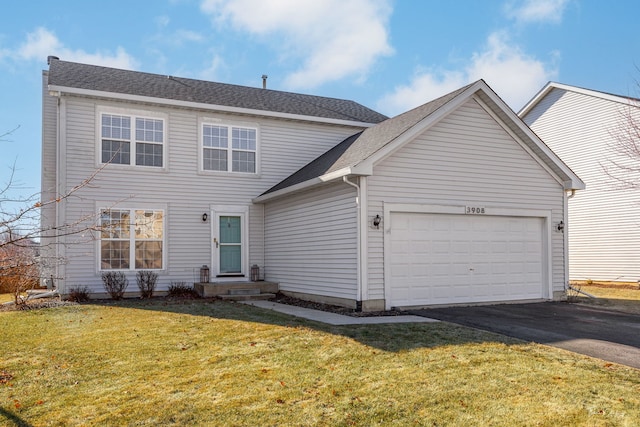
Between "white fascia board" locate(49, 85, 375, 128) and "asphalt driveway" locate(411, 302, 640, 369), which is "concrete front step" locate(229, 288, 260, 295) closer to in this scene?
"asphalt driveway" locate(411, 302, 640, 369)

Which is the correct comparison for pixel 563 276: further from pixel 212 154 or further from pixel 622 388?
pixel 212 154

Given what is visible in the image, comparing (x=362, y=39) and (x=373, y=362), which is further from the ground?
(x=362, y=39)

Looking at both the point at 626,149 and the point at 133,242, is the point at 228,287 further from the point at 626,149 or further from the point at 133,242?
the point at 626,149

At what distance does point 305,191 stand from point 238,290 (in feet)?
11.5

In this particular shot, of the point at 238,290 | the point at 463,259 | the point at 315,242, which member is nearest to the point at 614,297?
the point at 463,259

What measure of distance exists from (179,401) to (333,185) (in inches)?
300

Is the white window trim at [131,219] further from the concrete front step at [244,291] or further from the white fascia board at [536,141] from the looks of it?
the white fascia board at [536,141]

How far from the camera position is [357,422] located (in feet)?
15.2

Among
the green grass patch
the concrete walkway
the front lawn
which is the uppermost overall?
the concrete walkway

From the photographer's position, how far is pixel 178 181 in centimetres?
1512

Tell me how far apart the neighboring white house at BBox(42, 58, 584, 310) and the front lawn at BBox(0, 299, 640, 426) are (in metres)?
3.37

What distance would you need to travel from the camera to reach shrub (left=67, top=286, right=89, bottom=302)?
13.4 m

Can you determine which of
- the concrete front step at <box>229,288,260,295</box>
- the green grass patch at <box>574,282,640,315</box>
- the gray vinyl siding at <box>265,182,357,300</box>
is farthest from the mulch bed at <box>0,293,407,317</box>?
the green grass patch at <box>574,282,640,315</box>

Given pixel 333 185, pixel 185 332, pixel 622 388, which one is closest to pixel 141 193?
pixel 333 185
